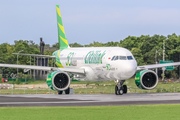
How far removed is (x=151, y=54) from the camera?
11294 cm

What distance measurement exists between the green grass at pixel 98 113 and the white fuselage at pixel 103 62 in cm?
1150

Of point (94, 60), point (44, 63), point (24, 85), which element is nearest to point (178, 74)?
point (44, 63)

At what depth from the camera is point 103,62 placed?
40062mm

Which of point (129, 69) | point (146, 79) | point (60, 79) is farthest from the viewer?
point (146, 79)

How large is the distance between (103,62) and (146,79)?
4.35 meters

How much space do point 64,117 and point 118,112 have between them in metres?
3.39

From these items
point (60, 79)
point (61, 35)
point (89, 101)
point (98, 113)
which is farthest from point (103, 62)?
point (98, 113)

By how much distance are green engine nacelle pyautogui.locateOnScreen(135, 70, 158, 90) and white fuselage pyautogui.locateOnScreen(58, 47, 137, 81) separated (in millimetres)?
2435

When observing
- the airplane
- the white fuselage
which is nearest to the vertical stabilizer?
the white fuselage

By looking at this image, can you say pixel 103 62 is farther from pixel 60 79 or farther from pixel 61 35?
pixel 61 35

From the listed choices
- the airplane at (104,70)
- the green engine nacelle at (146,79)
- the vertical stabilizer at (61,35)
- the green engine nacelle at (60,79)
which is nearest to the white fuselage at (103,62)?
the airplane at (104,70)

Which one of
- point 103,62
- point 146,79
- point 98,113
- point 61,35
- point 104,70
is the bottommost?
point 98,113

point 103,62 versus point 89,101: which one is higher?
point 103,62

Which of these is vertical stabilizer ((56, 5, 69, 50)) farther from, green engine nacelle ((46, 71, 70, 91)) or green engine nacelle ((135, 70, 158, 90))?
green engine nacelle ((135, 70, 158, 90))
